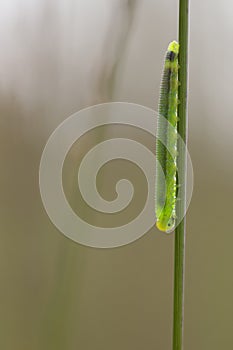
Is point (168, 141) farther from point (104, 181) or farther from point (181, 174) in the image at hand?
point (104, 181)

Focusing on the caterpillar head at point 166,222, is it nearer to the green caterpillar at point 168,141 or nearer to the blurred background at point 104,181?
the green caterpillar at point 168,141

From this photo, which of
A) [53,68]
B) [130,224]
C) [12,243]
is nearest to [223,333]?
[130,224]

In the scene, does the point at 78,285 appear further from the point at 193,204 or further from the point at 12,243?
the point at 193,204

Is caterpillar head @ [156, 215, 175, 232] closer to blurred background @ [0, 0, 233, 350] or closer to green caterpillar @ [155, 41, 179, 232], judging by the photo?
green caterpillar @ [155, 41, 179, 232]

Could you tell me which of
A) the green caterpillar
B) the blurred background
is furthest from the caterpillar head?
the blurred background

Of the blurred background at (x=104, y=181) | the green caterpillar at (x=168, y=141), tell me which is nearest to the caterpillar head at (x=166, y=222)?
the green caterpillar at (x=168, y=141)

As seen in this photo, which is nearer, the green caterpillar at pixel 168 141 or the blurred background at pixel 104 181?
the green caterpillar at pixel 168 141
